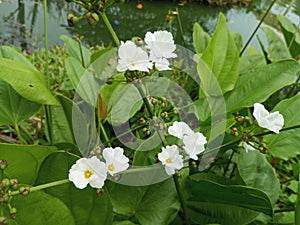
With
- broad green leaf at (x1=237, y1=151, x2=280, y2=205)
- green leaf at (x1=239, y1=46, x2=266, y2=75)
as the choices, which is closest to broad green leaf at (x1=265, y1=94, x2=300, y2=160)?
broad green leaf at (x1=237, y1=151, x2=280, y2=205)

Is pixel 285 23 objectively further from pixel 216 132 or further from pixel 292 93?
pixel 216 132

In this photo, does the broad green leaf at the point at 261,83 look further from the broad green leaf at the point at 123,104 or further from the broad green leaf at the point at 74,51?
the broad green leaf at the point at 74,51

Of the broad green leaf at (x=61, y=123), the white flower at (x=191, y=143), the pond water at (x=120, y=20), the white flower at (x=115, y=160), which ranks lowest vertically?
the pond water at (x=120, y=20)

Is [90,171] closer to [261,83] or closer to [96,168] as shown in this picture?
[96,168]

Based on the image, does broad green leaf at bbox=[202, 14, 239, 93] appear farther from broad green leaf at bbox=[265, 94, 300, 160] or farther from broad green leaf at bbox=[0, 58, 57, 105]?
broad green leaf at bbox=[0, 58, 57, 105]

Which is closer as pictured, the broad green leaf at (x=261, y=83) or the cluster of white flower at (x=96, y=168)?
the cluster of white flower at (x=96, y=168)

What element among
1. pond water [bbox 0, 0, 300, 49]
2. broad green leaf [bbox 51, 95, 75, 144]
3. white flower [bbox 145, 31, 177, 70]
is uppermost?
white flower [bbox 145, 31, 177, 70]

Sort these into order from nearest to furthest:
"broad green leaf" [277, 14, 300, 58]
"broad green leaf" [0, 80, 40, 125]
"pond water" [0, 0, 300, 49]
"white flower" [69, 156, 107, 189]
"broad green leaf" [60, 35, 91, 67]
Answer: "white flower" [69, 156, 107, 189] < "broad green leaf" [0, 80, 40, 125] < "broad green leaf" [60, 35, 91, 67] < "broad green leaf" [277, 14, 300, 58] < "pond water" [0, 0, 300, 49]

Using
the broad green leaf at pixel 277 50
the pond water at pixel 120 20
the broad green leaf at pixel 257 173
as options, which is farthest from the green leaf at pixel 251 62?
the pond water at pixel 120 20
